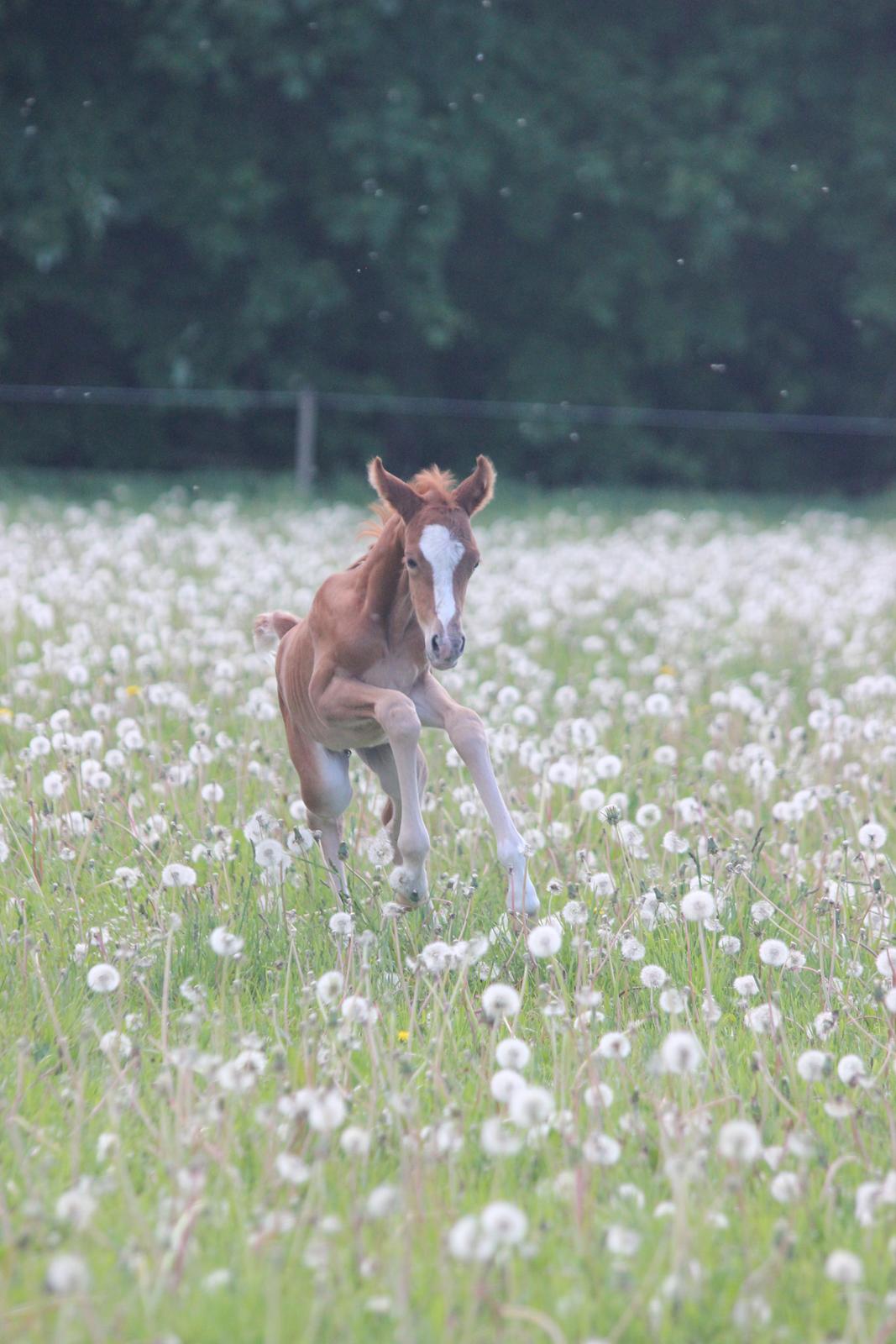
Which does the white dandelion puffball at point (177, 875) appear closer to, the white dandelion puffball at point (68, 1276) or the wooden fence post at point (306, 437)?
the white dandelion puffball at point (68, 1276)

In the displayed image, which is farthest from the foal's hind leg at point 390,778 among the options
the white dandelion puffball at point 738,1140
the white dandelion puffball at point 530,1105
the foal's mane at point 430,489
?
the white dandelion puffball at point 738,1140

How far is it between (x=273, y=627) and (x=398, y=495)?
1.23 metres

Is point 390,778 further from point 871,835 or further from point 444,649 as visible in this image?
point 871,835

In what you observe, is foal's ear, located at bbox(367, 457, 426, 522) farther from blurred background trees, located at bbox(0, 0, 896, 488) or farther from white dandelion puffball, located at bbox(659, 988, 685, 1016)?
blurred background trees, located at bbox(0, 0, 896, 488)

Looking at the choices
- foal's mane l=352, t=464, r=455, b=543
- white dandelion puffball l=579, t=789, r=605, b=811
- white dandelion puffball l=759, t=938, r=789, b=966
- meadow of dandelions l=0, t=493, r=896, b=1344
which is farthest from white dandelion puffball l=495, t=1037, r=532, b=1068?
white dandelion puffball l=579, t=789, r=605, b=811

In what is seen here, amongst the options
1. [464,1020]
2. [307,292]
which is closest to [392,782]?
[464,1020]

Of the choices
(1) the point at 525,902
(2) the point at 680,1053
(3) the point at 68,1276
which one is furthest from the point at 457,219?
(3) the point at 68,1276

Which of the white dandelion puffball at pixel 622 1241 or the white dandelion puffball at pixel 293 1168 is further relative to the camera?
the white dandelion puffball at pixel 293 1168

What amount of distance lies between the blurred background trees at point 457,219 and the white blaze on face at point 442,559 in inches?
667

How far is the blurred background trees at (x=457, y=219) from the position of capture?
867 inches

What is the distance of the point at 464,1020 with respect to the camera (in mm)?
3672

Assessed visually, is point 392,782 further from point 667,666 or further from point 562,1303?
point 667,666

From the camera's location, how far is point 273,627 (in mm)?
5348

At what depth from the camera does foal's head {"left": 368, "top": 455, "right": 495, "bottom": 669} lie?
3.96 m
